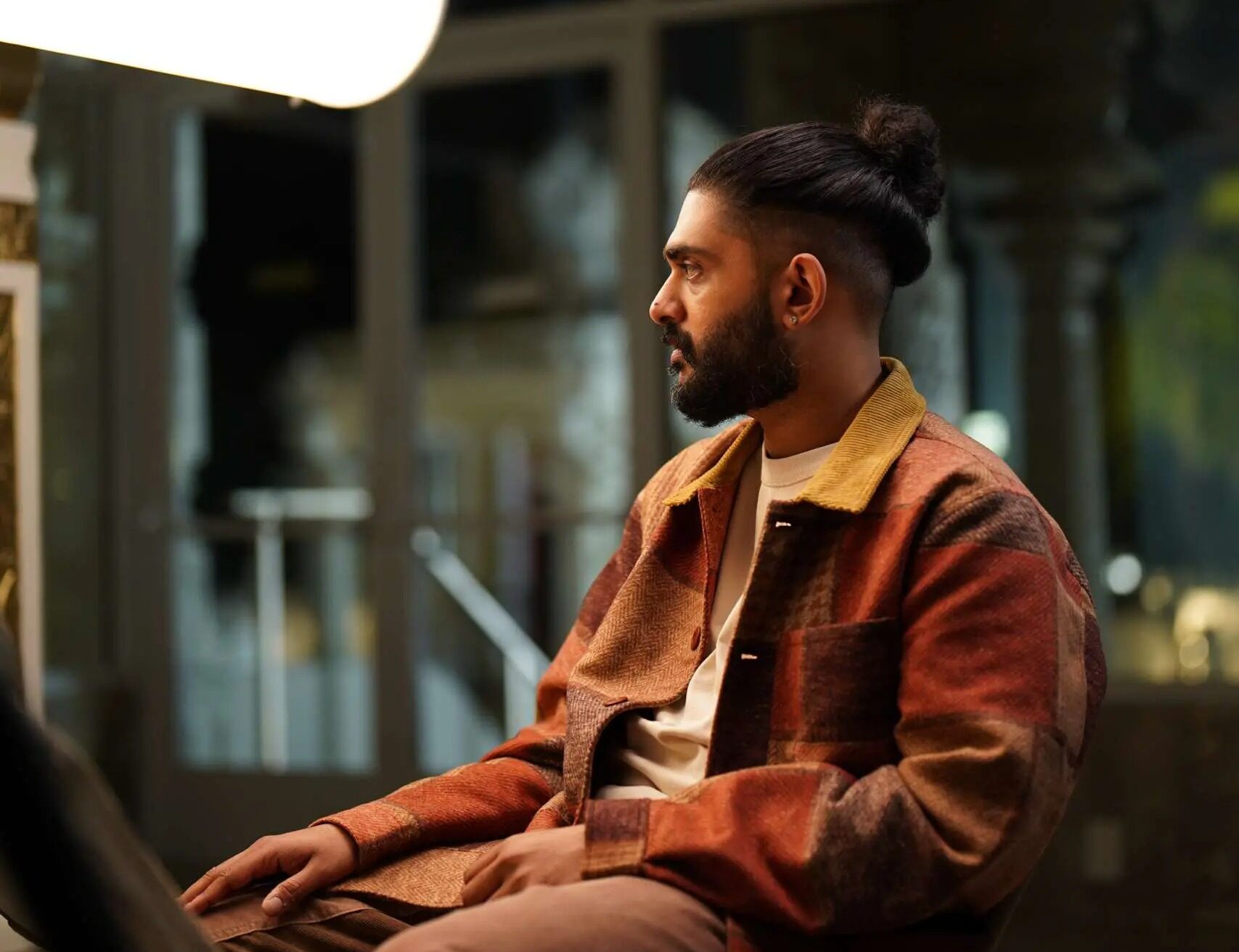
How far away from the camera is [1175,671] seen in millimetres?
3936

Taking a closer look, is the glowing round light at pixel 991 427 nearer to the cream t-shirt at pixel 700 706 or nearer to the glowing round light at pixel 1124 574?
the glowing round light at pixel 1124 574

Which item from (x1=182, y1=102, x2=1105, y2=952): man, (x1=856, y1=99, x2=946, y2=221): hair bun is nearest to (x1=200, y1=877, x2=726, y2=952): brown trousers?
(x1=182, y1=102, x2=1105, y2=952): man

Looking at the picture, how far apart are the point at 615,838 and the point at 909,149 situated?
80cm

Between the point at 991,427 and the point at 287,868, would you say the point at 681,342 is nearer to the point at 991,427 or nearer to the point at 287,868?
the point at 287,868

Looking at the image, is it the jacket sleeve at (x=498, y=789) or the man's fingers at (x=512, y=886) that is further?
the jacket sleeve at (x=498, y=789)

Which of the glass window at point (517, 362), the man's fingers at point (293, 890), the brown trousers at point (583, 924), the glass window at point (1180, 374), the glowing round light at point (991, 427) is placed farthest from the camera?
the glass window at point (517, 362)

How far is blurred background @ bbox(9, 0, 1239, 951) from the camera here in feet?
12.9

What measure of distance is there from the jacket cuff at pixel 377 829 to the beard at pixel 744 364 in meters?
0.57

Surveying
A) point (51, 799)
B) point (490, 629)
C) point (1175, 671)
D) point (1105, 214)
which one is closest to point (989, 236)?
point (1105, 214)

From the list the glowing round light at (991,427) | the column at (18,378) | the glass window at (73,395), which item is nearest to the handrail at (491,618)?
the glass window at (73,395)

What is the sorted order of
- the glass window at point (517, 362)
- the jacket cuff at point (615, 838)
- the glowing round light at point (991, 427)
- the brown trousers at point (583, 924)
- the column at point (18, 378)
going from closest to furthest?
the brown trousers at point (583, 924) < the jacket cuff at point (615, 838) < the column at point (18, 378) < the glowing round light at point (991, 427) < the glass window at point (517, 362)

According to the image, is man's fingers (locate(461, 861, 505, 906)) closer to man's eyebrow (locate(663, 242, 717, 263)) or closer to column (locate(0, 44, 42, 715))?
man's eyebrow (locate(663, 242, 717, 263))

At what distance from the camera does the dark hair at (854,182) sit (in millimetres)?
1702

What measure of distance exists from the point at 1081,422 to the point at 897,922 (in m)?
2.80
